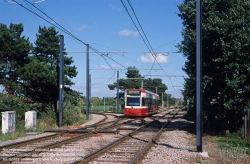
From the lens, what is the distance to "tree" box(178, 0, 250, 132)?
57.2 ft

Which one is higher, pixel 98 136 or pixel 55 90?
pixel 55 90

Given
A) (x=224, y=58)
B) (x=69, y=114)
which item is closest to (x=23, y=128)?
(x=69, y=114)

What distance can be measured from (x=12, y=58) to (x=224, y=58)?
22.8 metres

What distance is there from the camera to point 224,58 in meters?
17.9

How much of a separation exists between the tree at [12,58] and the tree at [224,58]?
725 inches

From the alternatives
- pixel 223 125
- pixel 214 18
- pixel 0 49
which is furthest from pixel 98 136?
pixel 0 49

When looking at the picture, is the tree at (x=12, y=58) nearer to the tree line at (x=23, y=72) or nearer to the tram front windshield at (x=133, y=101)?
the tree line at (x=23, y=72)

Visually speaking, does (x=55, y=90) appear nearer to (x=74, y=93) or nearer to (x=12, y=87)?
(x=12, y=87)

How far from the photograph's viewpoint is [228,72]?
18.0 metres

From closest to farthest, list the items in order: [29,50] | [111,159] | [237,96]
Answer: [111,159] < [237,96] < [29,50]

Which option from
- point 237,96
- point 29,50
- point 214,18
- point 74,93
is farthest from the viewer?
point 74,93

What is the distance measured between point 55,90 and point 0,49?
629 centimetres

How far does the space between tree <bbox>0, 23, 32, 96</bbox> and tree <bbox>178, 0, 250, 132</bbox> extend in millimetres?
18406

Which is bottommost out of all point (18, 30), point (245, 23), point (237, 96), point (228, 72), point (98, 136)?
point (98, 136)
